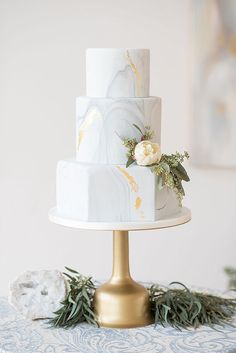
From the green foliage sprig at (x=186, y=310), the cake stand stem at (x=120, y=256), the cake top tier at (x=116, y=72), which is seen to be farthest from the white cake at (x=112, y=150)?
the green foliage sprig at (x=186, y=310)

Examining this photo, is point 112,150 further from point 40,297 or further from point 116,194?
point 40,297

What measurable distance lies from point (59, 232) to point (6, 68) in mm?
791

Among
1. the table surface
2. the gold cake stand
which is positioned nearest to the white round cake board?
the gold cake stand

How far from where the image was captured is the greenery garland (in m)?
1.97

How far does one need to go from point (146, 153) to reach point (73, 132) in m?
1.58

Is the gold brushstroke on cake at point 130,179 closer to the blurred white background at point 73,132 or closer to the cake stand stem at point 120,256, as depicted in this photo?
the cake stand stem at point 120,256

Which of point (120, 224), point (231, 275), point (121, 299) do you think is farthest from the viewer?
point (231, 275)

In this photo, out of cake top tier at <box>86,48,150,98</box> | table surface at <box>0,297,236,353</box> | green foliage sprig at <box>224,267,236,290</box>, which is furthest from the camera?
green foliage sprig at <box>224,267,236,290</box>

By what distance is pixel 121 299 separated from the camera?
6.46ft

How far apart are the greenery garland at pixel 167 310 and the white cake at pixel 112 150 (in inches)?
9.4

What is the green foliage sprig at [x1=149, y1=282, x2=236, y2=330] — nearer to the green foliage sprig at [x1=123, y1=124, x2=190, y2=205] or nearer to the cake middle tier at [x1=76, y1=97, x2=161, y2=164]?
the green foliage sprig at [x1=123, y1=124, x2=190, y2=205]

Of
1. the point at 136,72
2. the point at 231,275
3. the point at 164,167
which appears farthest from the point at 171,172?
the point at 231,275

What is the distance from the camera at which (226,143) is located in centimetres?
332

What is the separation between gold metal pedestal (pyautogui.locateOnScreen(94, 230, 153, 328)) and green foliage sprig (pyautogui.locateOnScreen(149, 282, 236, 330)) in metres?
0.04
